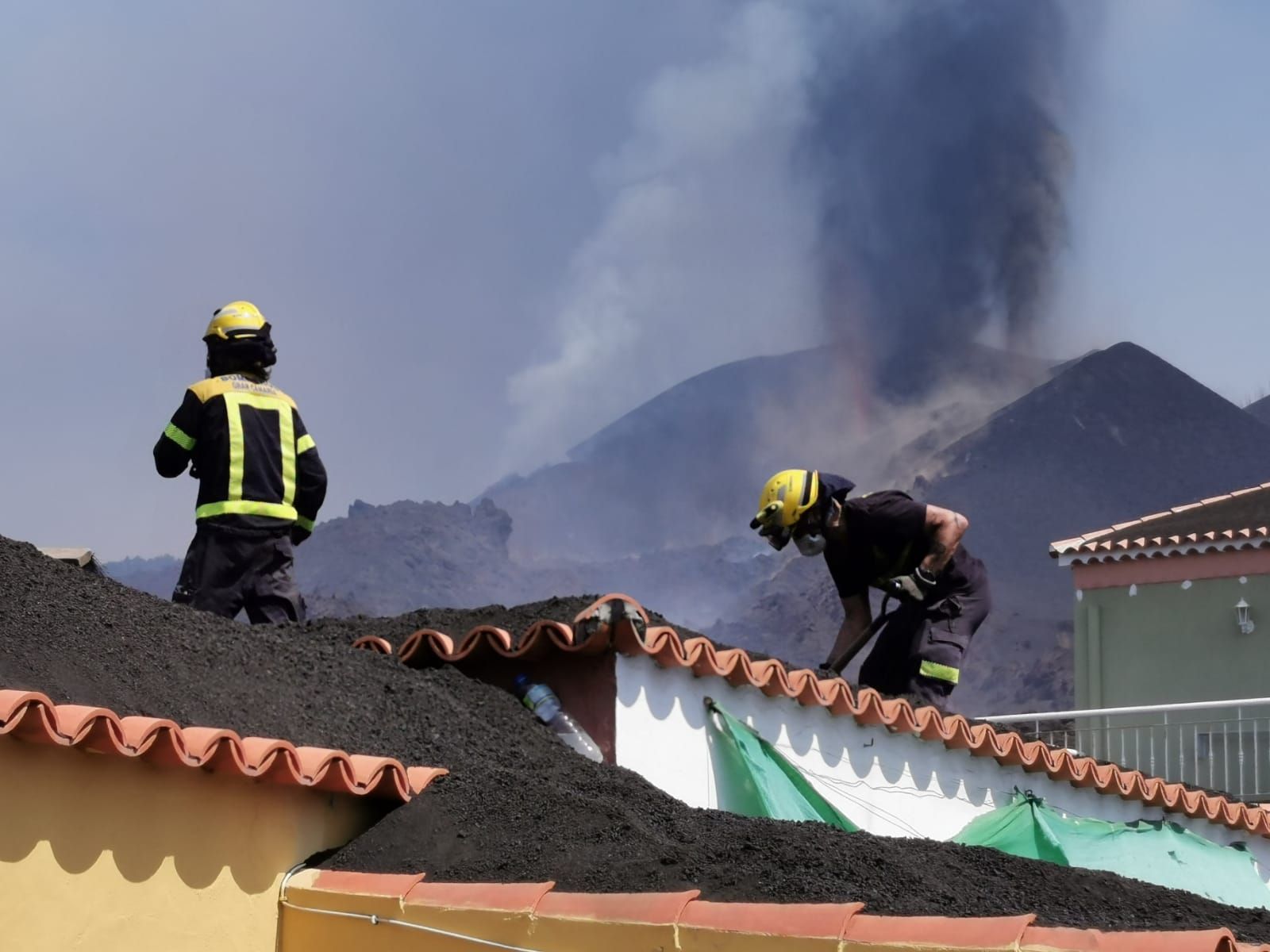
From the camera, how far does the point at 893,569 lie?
10.8m

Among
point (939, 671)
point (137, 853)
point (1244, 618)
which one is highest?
point (1244, 618)

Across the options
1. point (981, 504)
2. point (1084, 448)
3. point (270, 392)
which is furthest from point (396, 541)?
point (270, 392)

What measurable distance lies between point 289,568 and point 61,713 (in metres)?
3.99

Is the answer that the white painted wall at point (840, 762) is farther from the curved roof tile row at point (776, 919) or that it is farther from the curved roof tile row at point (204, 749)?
the curved roof tile row at point (776, 919)

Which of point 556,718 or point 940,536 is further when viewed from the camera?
point 940,536

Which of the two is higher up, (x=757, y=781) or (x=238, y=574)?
(x=238, y=574)

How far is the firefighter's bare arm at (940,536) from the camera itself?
10.5 m

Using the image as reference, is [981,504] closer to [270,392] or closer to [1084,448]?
[1084,448]

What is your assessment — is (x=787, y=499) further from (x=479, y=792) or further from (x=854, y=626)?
(x=479, y=792)

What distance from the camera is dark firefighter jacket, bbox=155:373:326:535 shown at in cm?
925

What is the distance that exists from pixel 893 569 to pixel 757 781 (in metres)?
3.03

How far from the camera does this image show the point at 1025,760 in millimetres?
9781

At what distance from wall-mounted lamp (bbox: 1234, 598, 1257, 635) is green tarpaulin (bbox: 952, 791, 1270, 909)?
9241mm

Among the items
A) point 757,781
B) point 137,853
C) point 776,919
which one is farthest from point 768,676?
point 776,919
